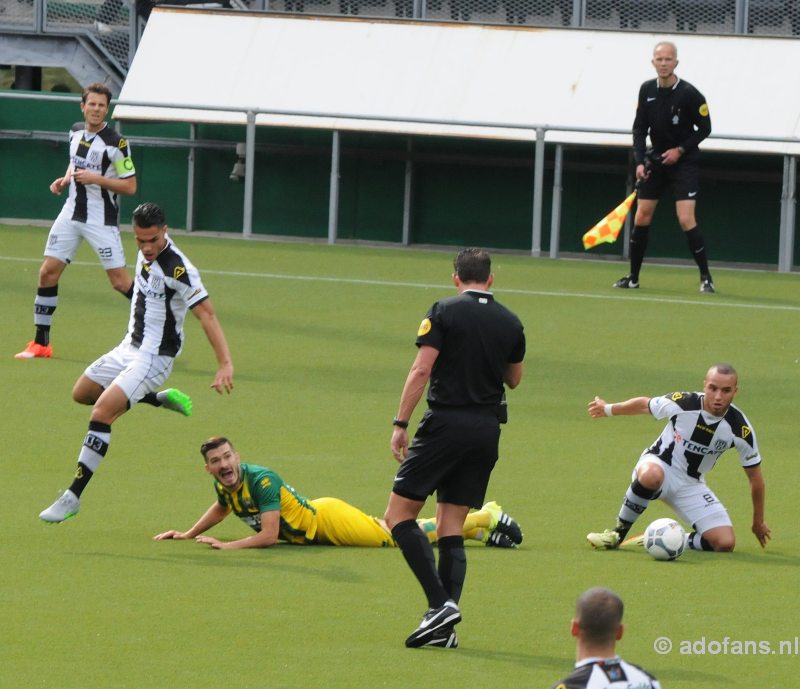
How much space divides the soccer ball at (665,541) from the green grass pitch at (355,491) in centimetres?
8

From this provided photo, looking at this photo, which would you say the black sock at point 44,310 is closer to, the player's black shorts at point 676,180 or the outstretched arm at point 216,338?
the outstretched arm at point 216,338

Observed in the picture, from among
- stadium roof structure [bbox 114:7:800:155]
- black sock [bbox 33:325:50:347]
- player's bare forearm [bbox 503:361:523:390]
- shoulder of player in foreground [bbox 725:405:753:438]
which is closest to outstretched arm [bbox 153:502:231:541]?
player's bare forearm [bbox 503:361:523:390]

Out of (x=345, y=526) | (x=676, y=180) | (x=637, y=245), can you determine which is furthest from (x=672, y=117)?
(x=345, y=526)

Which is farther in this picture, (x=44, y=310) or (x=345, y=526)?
(x=44, y=310)

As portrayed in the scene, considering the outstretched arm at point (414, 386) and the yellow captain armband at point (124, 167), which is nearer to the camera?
the outstretched arm at point (414, 386)

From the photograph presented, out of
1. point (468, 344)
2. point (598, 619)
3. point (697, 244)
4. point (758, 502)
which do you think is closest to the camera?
point (598, 619)

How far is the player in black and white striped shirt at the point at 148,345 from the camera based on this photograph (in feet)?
30.9

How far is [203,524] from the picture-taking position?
30.5 ft

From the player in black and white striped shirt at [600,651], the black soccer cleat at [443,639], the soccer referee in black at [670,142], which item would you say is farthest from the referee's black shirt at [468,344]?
the soccer referee in black at [670,142]

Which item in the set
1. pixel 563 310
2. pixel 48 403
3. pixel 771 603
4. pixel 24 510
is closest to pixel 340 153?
pixel 563 310

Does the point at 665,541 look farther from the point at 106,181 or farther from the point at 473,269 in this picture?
the point at 106,181

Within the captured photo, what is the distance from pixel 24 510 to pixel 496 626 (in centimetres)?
336

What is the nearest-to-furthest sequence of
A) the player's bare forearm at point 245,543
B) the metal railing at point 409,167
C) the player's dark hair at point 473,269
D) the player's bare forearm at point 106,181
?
1. the player's dark hair at point 473,269
2. the player's bare forearm at point 245,543
3. the player's bare forearm at point 106,181
4. the metal railing at point 409,167

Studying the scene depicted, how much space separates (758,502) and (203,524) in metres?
2.97
